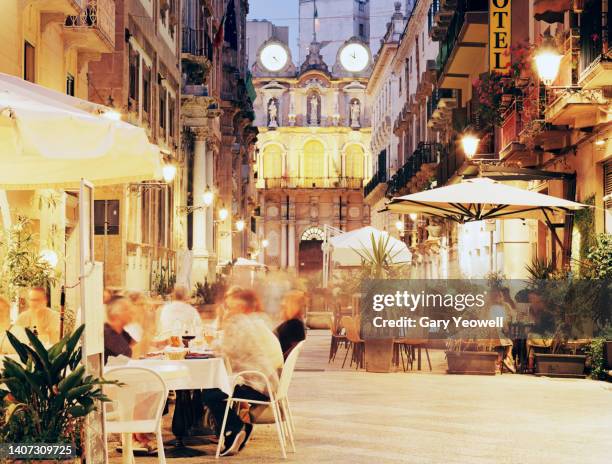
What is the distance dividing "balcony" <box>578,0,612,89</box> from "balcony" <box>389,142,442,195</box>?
2052cm

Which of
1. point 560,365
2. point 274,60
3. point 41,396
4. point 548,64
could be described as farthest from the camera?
point 274,60

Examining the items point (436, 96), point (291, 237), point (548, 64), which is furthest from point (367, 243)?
point (291, 237)

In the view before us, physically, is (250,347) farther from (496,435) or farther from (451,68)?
(451,68)

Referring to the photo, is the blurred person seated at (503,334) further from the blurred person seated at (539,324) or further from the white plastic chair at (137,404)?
the white plastic chair at (137,404)

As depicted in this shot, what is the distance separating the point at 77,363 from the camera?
22.7 feet

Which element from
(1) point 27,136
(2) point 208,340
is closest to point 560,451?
(2) point 208,340

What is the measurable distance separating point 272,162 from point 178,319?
69.0 metres

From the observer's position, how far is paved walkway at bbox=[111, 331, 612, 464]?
9594 millimetres

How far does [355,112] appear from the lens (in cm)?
8319

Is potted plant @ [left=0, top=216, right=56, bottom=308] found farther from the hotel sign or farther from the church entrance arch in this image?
the church entrance arch

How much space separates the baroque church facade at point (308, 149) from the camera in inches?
3226

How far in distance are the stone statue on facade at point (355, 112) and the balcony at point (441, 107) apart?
4055 centimetres

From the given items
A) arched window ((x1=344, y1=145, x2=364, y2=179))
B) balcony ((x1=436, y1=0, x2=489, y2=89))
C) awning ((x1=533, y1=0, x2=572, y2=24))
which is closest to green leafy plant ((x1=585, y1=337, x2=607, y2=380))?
awning ((x1=533, y1=0, x2=572, y2=24))

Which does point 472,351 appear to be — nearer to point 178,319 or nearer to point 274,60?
point 178,319
